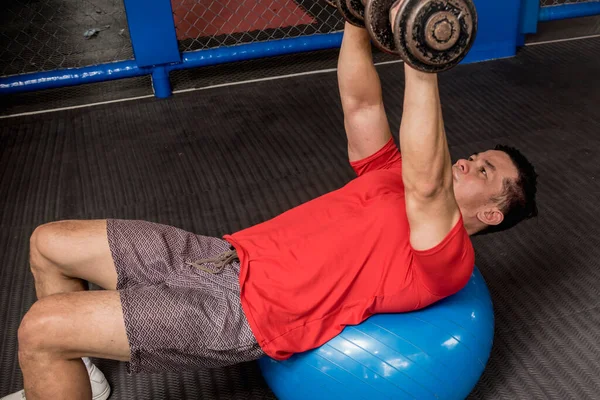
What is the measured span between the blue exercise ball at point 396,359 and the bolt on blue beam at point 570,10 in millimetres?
2809

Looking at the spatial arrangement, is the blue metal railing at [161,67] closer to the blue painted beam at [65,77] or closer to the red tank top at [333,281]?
the blue painted beam at [65,77]

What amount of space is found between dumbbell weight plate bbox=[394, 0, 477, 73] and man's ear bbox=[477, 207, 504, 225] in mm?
535

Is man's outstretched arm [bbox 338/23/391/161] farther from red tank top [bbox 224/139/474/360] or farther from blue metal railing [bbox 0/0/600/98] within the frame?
blue metal railing [bbox 0/0/600/98]

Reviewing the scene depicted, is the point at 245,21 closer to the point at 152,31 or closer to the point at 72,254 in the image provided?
the point at 152,31

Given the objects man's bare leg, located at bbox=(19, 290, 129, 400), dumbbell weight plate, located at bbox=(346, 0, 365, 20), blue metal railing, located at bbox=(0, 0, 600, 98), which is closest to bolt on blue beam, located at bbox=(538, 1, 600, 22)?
blue metal railing, located at bbox=(0, 0, 600, 98)

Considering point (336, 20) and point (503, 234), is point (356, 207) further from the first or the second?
point (336, 20)

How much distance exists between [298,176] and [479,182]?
128cm

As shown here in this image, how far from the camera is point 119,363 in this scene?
185 cm

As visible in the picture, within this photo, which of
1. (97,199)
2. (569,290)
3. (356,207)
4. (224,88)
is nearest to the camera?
(356,207)

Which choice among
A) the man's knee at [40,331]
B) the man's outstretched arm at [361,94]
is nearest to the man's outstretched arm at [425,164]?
the man's outstretched arm at [361,94]

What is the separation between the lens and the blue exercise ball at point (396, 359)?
1.41 m

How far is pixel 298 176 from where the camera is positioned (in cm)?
271

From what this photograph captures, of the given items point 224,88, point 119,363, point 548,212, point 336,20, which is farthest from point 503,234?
point 336,20

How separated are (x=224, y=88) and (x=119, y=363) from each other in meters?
2.10
